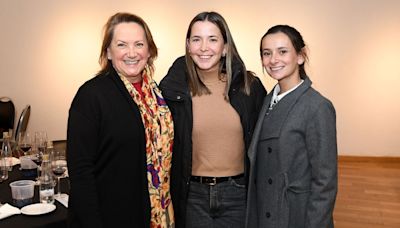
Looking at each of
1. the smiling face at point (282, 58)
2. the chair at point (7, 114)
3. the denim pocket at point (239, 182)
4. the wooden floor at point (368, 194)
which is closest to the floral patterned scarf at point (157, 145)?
the denim pocket at point (239, 182)

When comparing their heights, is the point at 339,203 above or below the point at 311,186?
below

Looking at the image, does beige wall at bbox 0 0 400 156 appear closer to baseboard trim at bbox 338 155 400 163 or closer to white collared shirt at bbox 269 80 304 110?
baseboard trim at bbox 338 155 400 163

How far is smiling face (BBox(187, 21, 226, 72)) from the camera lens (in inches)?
82.3

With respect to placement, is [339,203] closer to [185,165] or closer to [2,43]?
[185,165]

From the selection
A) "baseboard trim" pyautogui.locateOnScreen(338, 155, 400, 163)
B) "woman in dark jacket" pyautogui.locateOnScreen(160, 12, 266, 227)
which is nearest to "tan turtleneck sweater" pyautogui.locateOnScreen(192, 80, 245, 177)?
"woman in dark jacket" pyautogui.locateOnScreen(160, 12, 266, 227)

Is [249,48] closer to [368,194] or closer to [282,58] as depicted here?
[368,194]

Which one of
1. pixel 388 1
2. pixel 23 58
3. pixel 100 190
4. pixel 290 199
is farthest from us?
pixel 23 58

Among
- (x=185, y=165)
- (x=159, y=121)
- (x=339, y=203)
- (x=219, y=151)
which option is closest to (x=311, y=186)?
(x=219, y=151)

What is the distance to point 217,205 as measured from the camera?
6.70 feet

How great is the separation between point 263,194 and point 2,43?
19.1ft

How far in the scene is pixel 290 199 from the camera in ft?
6.01

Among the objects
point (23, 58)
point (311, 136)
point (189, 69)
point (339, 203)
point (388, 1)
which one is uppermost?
point (388, 1)

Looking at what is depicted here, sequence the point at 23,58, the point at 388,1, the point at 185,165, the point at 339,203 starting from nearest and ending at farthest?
the point at 185,165 < the point at 339,203 < the point at 388,1 < the point at 23,58

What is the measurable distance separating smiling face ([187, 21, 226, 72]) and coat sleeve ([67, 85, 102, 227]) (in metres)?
0.69
